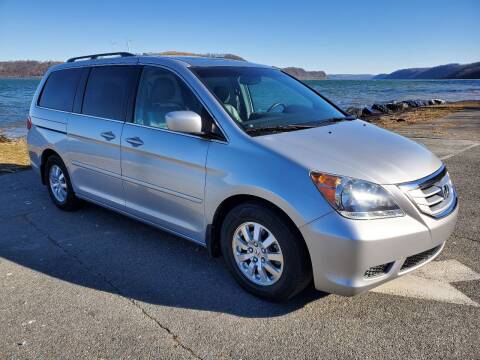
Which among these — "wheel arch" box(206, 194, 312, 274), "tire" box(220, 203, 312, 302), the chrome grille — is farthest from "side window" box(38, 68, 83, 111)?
the chrome grille

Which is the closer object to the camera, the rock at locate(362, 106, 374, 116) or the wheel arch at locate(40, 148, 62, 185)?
the wheel arch at locate(40, 148, 62, 185)

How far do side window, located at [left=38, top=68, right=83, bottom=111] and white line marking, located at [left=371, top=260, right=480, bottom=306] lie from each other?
13.5 ft

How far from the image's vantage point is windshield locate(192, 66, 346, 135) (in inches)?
147

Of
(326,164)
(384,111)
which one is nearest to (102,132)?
(326,164)

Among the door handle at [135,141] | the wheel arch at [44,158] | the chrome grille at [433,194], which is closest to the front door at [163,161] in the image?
the door handle at [135,141]

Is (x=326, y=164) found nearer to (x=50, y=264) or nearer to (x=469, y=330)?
(x=469, y=330)

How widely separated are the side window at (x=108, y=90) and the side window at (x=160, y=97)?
0.67 feet

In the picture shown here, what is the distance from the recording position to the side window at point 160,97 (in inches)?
154

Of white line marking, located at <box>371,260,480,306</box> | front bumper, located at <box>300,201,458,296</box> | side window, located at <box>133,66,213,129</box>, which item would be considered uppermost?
side window, located at <box>133,66,213,129</box>

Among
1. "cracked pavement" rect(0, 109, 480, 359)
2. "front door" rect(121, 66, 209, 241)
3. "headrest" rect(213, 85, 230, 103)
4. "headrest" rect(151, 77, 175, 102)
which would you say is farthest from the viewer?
"headrest" rect(151, 77, 175, 102)

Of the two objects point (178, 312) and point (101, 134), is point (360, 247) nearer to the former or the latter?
point (178, 312)

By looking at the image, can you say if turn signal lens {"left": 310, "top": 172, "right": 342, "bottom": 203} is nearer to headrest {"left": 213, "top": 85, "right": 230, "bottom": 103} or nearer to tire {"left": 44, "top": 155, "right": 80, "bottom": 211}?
headrest {"left": 213, "top": 85, "right": 230, "bottom": 103}

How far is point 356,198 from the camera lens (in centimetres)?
287

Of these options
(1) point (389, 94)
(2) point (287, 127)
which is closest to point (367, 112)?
(2) point (287, 127)
